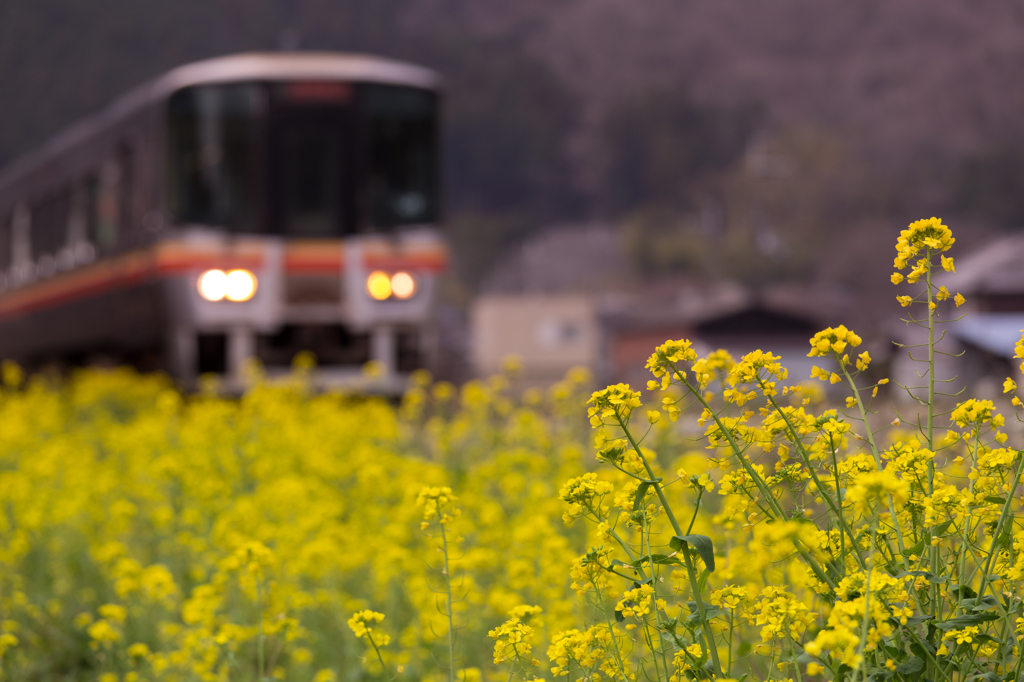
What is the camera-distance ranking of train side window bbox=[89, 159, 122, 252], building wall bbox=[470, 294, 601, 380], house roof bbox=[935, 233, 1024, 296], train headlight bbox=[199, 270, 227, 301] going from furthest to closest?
building wall bbox=[470, 294, 601, 380]
house roof bbox=[935, 233, 1024, 296]
train side window bbox=[89, 159, 122, 252]
train headlight bbox=[199, 270, 227, 301]

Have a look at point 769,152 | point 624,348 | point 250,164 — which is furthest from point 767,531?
point 769,152

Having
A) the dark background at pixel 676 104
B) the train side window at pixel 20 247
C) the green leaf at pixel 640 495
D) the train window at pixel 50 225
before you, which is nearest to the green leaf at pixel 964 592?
the green leaf at pixel 640 495

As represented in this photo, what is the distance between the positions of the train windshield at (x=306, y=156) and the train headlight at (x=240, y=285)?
1.74 feet

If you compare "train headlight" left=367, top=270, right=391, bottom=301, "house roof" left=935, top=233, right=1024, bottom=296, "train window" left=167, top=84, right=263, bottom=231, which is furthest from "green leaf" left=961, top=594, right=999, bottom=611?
"house roof" left=935, top=233, right=1024, bottom=296

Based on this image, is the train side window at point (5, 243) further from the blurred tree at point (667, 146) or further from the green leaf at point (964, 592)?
the blurred tree at point (667, 146)

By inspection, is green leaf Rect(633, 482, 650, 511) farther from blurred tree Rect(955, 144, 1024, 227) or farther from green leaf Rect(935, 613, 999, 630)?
blurred tree Rect(955, 144, 1024, 227)

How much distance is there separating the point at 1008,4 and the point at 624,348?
97.6 metres

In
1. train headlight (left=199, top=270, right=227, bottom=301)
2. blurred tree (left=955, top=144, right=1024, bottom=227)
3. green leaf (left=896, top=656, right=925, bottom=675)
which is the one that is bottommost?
green leaf (left=896, top=656, right=925, bottom=675)

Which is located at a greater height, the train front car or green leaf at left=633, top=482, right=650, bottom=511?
the train front car

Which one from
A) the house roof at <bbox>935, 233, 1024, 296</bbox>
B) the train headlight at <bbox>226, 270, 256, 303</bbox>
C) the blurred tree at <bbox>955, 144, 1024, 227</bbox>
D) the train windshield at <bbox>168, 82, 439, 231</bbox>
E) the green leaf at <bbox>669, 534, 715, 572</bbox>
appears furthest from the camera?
the blurred tree at <bbox>955, 144, 1024, 227</bbox>

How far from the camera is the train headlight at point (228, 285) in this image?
1002 cm

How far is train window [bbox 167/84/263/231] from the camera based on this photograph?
10.4 metres

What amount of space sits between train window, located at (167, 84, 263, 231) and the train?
13mm

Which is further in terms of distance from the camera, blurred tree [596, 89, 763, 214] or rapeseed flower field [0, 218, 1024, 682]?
blurred tree [596, 89, 763, 214]
